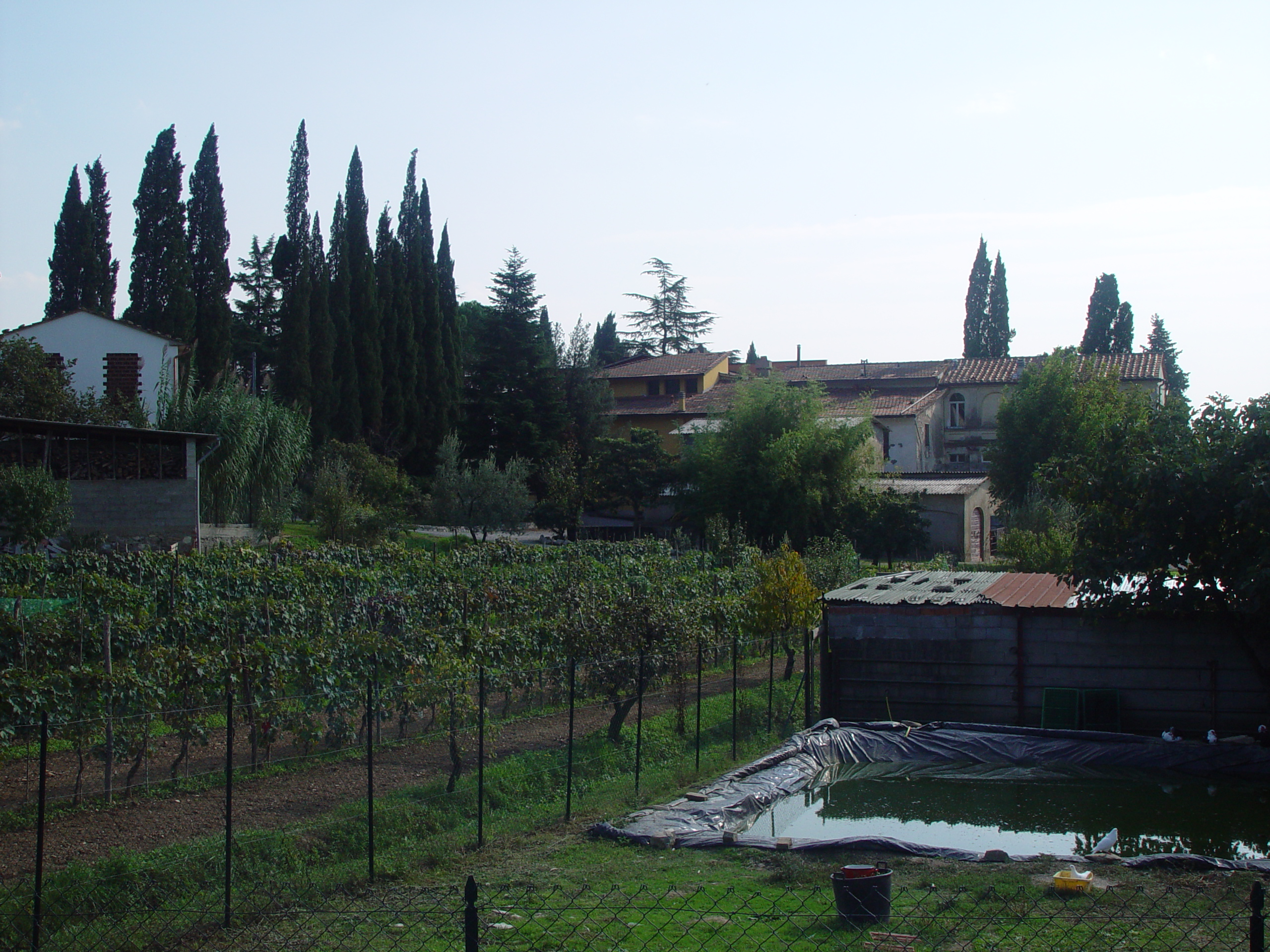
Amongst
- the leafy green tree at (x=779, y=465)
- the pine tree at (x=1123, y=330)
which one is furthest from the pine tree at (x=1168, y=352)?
the leafy green tree at (x=779, y=465)

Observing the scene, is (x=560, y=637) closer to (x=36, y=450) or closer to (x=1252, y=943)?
(x=1252, y=943)

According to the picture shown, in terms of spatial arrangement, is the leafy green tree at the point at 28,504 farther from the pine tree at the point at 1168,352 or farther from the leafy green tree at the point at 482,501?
the pine tree at the point at 1168,352

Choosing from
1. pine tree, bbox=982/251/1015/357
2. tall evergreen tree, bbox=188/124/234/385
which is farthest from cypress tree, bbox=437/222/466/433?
pine tree, bbox=982/251/1015/357

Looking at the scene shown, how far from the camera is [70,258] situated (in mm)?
45531

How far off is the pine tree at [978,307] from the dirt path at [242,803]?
195ft

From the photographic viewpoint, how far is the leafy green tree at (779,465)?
33406 mm

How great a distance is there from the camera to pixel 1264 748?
12.3m

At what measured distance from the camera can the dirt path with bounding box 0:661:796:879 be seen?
8.27 meters

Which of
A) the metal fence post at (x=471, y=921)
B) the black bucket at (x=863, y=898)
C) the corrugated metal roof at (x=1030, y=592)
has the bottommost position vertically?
the black bucket at (x=863, y=898)

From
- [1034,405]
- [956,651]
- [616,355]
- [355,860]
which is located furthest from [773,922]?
[616,355]

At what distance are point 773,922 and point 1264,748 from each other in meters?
8.82

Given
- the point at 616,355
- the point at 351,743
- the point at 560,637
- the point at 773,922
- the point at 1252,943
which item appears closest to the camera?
the point at 1252,943

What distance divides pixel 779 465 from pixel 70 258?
3446cm

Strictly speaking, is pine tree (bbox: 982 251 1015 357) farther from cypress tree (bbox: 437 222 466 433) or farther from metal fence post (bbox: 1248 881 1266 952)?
metal fence post (bbox: 1248 881 1266 952)
